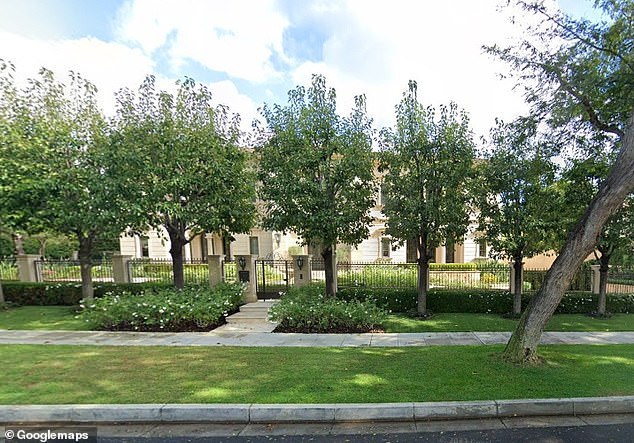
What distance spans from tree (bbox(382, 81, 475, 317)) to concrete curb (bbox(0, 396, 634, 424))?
586 cm

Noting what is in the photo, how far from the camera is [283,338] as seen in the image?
26.1 feet

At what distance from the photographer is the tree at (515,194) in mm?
9461

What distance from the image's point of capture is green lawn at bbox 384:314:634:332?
28.7 feet

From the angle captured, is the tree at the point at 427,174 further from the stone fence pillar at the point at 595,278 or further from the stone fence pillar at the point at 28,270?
the stone fence pillar at the point at 28,270

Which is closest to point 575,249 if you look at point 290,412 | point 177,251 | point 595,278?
point 290,412

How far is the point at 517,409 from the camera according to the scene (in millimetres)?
4039

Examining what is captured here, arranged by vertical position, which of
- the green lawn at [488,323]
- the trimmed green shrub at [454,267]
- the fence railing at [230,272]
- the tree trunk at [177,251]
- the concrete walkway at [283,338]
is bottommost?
the green lawn at [488,323]

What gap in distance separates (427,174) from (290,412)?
7592 mm

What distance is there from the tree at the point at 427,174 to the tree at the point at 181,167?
4.71 meters

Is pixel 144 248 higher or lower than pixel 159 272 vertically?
higher

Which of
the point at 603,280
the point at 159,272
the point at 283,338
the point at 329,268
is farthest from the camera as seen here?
the point at 159,272

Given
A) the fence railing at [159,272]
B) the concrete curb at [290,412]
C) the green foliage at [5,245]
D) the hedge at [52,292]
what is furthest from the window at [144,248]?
the concrete curb at [290,412]

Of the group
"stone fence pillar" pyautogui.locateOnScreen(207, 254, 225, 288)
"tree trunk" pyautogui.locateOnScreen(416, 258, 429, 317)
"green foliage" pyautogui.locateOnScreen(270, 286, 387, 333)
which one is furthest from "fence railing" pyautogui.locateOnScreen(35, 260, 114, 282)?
"tree trunk" pyautogui.locateOnScreen(416, 258, 429, 317)

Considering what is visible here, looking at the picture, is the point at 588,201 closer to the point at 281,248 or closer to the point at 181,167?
the point at 181,167
